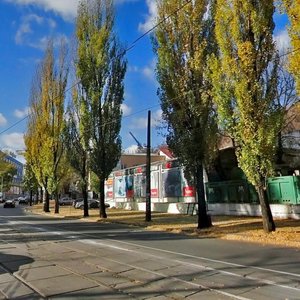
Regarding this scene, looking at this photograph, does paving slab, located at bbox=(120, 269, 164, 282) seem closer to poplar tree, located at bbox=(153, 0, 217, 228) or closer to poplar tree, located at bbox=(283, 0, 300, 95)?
poplar tree, located at bbox=(283, 0, 300, 95)

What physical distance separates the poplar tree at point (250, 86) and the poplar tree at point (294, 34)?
5.50 ft

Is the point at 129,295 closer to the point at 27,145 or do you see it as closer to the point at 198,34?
the point at 198,34

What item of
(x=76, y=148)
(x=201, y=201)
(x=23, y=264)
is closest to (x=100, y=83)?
(x=76, y=148)

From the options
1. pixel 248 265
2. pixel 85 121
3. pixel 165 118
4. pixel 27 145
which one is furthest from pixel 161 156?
pixel 248 265

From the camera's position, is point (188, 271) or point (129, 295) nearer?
point (129, 295)

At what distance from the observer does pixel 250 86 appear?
18359mm

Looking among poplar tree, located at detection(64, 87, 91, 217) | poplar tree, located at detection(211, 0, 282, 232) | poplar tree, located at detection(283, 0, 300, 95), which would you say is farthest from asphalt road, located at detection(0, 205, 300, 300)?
poplar tree, located at detection(64, 87, 91, 217)

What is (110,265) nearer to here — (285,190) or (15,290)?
(15,290)

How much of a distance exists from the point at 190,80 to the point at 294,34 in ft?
20.7

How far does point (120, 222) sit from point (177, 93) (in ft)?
36.0

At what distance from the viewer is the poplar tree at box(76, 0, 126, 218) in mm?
34094

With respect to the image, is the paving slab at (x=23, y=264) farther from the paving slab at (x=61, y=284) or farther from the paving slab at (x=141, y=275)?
the paving slab at (x=141, y=275)

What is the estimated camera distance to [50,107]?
47.1m

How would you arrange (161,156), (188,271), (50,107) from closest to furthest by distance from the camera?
(188,271), (50,107), (161,156)
